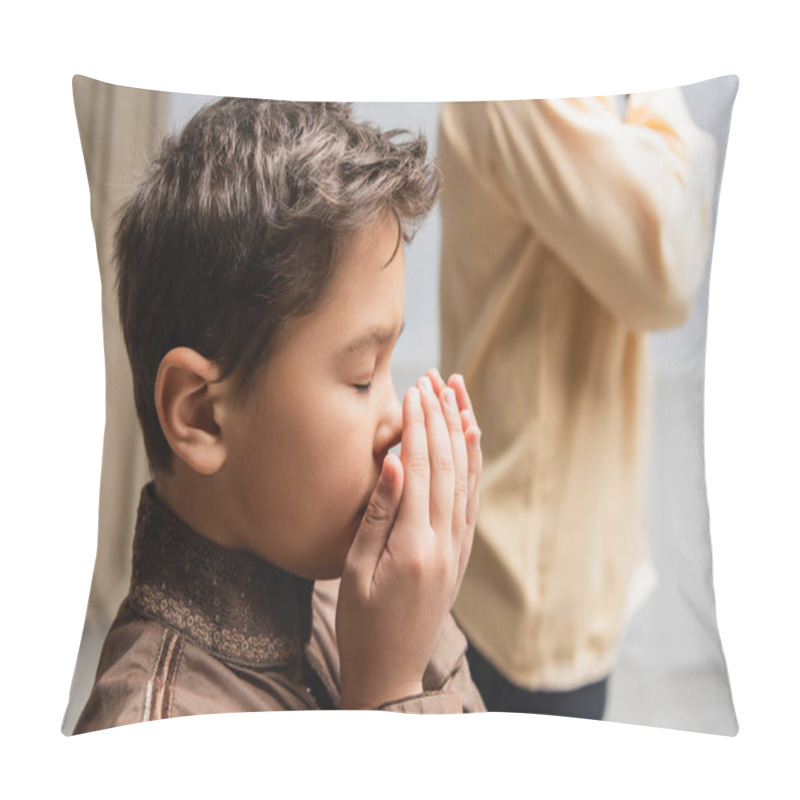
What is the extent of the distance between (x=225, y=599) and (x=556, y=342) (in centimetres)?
72

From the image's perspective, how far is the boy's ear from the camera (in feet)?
8.33

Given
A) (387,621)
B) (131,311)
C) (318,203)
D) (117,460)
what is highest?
(318,203)

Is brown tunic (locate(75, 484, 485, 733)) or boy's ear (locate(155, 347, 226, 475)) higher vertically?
boy's ear (locate(155, 347, 226, 475))

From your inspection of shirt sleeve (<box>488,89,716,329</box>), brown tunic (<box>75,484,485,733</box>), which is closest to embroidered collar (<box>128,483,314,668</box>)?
brown tunic (<box>75,484,485,733</box>)

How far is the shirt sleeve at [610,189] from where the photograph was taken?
2541 millimetres

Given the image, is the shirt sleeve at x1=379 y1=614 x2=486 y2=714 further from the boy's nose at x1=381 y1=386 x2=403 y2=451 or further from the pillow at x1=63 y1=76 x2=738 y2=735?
the boy's nose at x1=381 y1=386 x2=403 y2=451

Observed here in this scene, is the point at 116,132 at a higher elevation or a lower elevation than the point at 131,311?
higher

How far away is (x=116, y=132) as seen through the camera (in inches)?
103

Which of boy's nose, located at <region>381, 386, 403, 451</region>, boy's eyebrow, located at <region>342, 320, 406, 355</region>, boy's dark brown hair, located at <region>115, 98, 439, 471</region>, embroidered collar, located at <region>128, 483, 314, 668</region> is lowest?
embroidered collar, located at <region>128, 483, 314, 668</region>

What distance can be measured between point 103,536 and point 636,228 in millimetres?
1085

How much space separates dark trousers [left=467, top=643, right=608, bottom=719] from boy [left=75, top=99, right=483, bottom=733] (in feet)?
0.08

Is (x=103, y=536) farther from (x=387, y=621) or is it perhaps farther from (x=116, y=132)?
(x=116, y=132)

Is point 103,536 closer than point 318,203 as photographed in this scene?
No

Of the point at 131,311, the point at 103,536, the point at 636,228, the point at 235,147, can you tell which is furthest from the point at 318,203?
the point at 103,536
